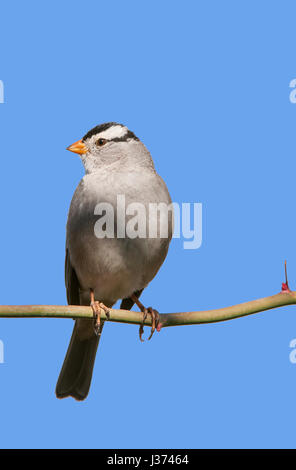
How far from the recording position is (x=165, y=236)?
5387 millimetres

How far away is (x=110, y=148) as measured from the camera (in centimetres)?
577

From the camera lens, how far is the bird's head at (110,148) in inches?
225

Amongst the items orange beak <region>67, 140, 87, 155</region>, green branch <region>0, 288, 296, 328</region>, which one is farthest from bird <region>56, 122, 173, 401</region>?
green branch <region>0, 288, 296, 328</region>

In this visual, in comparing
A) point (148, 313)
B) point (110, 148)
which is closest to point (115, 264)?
point (148, 313)

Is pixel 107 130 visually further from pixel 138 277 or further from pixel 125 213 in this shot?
pixel 138 277

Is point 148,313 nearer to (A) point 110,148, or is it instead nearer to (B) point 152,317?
(B) point 152,317

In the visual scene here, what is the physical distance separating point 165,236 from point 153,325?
2.64 ft

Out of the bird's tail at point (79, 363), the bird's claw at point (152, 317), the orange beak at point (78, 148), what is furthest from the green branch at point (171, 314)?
the orange beak at point (78, 148)

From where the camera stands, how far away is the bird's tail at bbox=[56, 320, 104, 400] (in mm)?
5961

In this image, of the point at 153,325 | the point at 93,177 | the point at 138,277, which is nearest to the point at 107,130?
the point at 93,177

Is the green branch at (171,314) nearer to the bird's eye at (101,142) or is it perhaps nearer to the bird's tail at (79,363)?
A: the bird's tail at (79,363)

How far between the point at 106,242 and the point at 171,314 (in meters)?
0.94

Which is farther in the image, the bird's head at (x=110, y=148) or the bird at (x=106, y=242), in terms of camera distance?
the bird's head at (x=110, y=148)

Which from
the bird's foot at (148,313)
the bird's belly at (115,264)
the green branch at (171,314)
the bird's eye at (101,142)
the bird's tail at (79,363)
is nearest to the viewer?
the green branch at (171,314)
